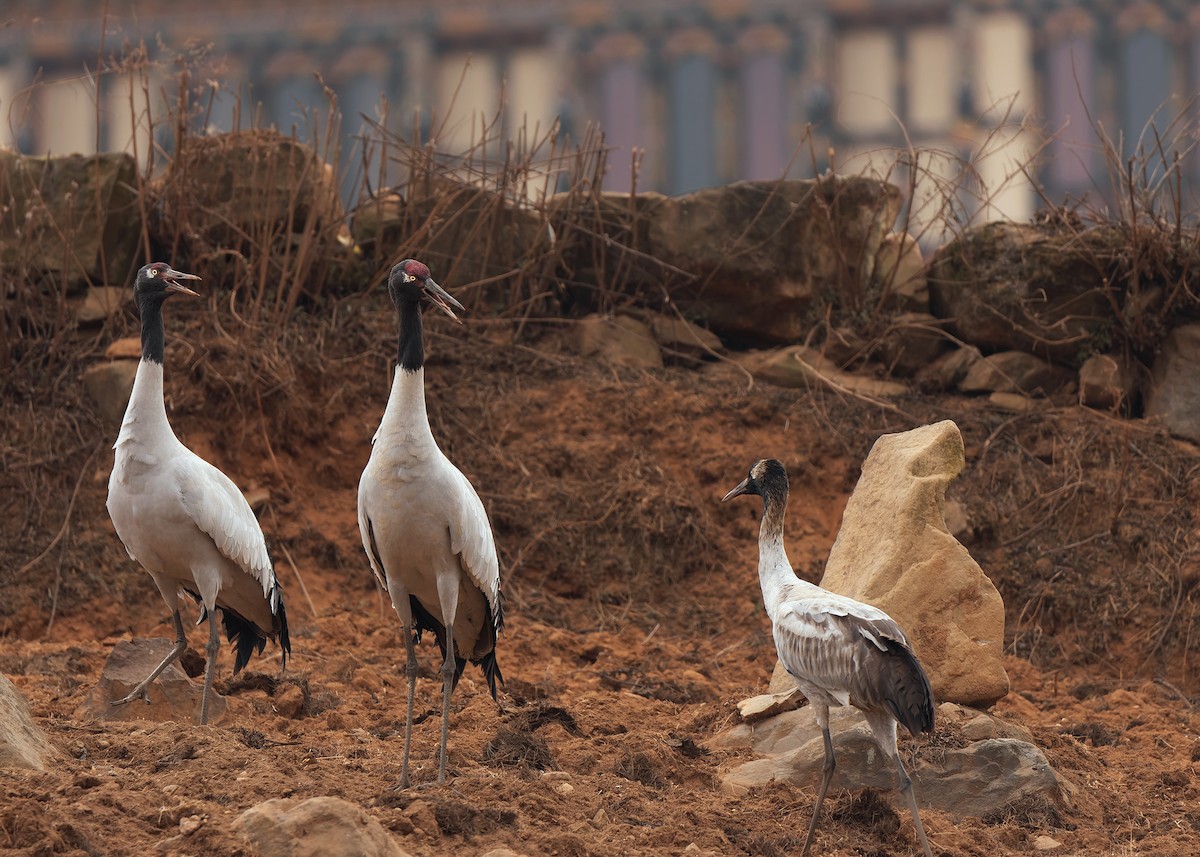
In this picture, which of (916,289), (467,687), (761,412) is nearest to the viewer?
(467,687)

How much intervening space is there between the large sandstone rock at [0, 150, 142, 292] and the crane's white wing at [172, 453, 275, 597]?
172 inches

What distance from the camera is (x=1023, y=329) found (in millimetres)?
11664

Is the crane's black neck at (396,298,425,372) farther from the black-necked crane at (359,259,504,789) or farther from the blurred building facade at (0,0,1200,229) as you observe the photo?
the blurred building facade at (0,0,1200,229)

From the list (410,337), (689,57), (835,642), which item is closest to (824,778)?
(835,642)

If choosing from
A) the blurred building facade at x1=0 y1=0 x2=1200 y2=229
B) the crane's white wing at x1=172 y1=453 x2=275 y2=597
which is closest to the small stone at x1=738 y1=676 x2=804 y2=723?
the crane's white wing at x1=172 y1=453 x2=275 y2=597

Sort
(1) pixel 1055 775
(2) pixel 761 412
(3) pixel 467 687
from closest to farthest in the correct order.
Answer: (1) pixel 1055 775
(3) pixel 467 687
(2) pixel 761 412

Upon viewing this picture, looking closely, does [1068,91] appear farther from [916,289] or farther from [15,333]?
[15,333]

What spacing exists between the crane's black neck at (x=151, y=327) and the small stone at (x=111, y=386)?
3.10 m

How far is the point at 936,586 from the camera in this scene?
24.2ft

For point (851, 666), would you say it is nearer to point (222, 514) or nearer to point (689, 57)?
point (222, 514)

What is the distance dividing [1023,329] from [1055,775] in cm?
546

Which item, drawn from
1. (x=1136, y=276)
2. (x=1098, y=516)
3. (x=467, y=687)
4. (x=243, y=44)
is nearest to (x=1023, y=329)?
Result: (x=1136, y=276)

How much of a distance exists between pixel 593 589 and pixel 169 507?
3641 millimetres

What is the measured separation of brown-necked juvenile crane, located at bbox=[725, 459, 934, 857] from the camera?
6043 millimetres
